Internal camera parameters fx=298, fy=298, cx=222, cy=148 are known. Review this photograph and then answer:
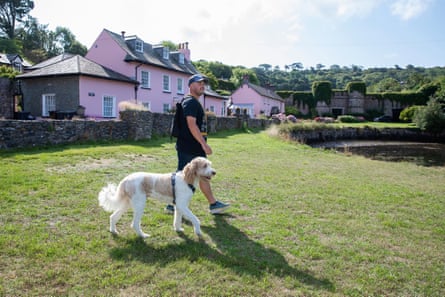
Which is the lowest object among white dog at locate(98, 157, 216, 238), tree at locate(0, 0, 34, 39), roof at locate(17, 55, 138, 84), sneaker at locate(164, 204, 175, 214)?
sneaker at locate(164, 204, 175, 214)

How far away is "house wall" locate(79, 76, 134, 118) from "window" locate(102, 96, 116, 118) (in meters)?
0.25

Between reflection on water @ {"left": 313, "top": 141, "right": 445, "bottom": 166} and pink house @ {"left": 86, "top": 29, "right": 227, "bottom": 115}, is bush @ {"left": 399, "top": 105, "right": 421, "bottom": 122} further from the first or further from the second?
pink house @ {"left": 86, "top": 29, "right": 227, "bottom": 115}

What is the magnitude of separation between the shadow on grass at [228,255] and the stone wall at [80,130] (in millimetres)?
9081

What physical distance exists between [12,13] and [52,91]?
5367 cm

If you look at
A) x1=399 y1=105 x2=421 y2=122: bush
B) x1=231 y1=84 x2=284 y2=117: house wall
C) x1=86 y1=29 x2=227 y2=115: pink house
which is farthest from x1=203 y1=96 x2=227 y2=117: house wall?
x1=399 y1=105 x2=421 y2=122: bush

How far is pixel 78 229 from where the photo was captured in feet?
14.6

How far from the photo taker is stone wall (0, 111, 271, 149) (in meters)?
10.7

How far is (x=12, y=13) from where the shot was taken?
196 feet

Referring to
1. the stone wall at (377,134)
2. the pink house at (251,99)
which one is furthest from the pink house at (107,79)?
the pink house at (251,99)

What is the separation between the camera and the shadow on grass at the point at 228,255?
352cm

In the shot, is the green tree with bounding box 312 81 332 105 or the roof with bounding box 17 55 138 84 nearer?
the roof with bounding box 17 55 138 84

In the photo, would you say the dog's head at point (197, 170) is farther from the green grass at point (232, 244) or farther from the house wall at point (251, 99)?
the house wall at point (251, 99)

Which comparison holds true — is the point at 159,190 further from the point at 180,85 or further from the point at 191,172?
the point at 180,85

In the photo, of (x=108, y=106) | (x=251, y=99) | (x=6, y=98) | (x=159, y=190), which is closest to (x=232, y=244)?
(x=159, y=190)
